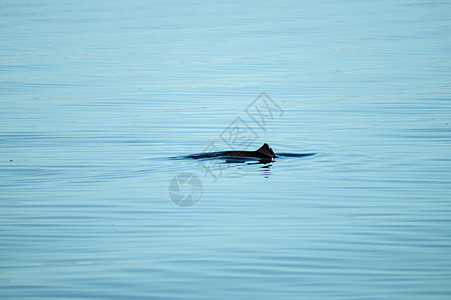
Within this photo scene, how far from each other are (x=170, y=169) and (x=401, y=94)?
11153 mm

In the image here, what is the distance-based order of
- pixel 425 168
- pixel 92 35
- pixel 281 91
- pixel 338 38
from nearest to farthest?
pixel 425 168, pixel 281 91, pixel 338 38, pixel 92 35

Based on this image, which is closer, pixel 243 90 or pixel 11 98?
pixel 11 98

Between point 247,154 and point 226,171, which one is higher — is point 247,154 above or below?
above

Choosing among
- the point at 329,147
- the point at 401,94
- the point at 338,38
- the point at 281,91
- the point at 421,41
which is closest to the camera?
the point at 329,147

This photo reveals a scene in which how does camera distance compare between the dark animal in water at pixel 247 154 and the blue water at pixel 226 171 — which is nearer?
the blue water at pixel 226 171

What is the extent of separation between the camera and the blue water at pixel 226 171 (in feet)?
27.6

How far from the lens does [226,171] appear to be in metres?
14.0

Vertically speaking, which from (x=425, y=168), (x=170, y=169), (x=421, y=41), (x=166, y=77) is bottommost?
(x=425, y=168)

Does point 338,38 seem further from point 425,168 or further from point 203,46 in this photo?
point 425,168

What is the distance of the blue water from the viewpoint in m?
8.40

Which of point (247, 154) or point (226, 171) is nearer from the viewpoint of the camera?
point (226, 171)

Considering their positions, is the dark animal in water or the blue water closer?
the blue water

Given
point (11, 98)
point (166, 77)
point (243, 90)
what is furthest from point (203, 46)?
point (11, 98)

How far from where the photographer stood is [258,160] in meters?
14.8
